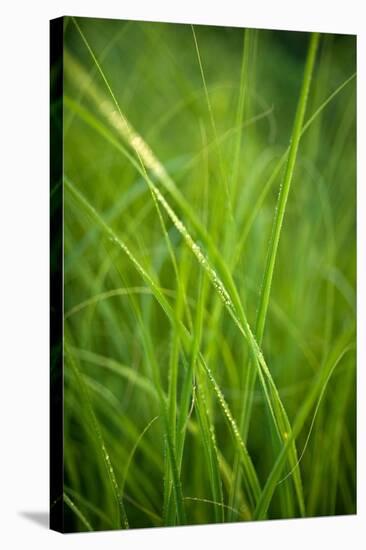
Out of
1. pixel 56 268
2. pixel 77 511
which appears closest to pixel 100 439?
pixel 77 511

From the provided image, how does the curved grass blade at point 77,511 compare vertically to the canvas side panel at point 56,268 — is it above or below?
below

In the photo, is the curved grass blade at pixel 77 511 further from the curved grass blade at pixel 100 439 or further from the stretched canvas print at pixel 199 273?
the curved grass blade at pixel 100 439

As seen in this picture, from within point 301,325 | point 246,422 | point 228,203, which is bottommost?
point 246,422

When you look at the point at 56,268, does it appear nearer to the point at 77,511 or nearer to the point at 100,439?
the point at 100,439

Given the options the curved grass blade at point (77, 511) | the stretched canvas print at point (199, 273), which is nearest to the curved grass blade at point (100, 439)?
the stretched canvas print at point (199, 273)

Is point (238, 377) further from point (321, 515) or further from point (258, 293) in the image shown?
point (321, 515)

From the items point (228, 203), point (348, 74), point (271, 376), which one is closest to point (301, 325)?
point (271, 376)

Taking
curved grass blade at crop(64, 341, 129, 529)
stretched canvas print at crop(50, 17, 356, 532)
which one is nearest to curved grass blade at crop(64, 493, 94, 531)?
stretched canvas print at crop(50, 17, 356, 532)

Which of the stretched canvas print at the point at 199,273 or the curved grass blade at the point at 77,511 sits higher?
the stretched canvas print at the point at 199,273
